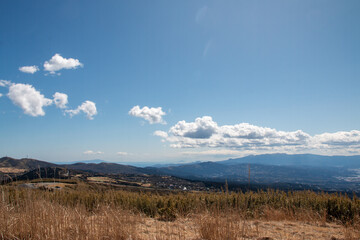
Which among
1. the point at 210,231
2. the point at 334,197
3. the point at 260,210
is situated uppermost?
the point at 210,231

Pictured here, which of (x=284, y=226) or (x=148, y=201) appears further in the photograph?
(x=148, y=201)

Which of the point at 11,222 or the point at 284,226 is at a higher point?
the point at 11,222

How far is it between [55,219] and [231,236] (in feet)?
10.6

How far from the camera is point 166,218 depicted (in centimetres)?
711

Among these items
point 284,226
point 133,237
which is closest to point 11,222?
point 133,237

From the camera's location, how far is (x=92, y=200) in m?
9.12

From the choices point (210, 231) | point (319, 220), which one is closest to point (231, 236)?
point (210, 231)

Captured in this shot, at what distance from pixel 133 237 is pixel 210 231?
1.44 meters

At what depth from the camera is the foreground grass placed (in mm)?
3693

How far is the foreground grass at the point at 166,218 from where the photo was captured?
3.69 metres

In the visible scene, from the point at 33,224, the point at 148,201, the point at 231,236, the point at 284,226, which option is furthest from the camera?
the point at 148,201

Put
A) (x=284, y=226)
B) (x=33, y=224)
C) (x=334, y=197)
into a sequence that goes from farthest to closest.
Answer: (x=334, y=197)
(x=284, y=226)
(x=33, y=224)

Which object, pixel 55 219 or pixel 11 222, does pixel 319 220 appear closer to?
pixel 55 219

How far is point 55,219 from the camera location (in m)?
3.81
